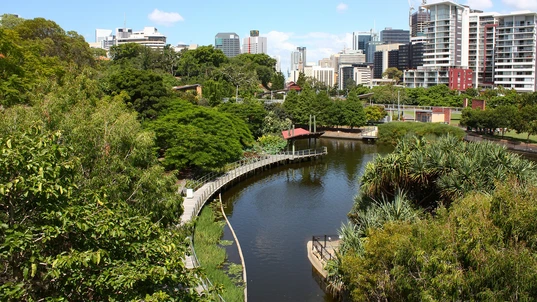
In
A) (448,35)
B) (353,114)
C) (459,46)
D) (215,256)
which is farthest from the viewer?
(459,46)

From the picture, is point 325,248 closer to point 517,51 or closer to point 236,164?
point 236,164

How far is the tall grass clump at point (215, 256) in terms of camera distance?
2022 cm

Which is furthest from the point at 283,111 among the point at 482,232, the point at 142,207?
the point at 482,232

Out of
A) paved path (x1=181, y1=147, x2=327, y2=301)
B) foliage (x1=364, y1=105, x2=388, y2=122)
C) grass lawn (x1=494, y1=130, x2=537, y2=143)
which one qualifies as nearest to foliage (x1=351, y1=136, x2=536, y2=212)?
paved path (x1=181, y1=147, x2=327, y2=301)

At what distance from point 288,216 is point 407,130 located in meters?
33.4

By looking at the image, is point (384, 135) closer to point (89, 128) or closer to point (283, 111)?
point (283, 111)

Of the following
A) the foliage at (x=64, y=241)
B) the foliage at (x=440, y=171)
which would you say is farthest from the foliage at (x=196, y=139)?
the foliage at (x=64, y=241)

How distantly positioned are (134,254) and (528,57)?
111m

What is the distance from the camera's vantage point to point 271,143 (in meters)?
54.1

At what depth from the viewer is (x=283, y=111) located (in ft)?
220

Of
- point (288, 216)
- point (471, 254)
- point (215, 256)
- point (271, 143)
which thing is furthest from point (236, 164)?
point (471, 254)

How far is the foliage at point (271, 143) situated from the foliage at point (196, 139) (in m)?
8.28

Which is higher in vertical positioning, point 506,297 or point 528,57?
point 528,57

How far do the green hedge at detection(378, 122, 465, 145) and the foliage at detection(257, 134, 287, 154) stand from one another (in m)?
12.8
